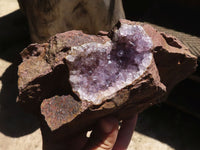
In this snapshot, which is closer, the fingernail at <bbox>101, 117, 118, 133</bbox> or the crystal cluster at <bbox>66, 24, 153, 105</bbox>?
the crystal cluster at <bbox>66, 24, 153, 105</bbox>

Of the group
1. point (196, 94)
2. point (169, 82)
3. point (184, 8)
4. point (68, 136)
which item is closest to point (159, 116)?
point (196, 94)

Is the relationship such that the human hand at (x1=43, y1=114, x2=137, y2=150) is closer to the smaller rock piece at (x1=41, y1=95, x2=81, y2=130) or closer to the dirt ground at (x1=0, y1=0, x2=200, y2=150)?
the smaller rock piece at (x1=41, y1=95, x2=81, y2=130)

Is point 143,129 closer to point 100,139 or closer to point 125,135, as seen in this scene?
point 125,135

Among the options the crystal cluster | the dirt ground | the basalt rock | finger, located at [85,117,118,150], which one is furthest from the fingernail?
the dirt ground

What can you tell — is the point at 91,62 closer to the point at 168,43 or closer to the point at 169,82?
the point at 168,43

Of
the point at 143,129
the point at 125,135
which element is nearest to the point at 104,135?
the point at 125,135

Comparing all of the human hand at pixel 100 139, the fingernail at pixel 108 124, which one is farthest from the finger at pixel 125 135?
the fingernail at pixel 108 124

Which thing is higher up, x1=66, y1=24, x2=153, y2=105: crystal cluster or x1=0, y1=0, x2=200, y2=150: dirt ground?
x1=66, y1=24, x2=153, y2=105: crystal cluster

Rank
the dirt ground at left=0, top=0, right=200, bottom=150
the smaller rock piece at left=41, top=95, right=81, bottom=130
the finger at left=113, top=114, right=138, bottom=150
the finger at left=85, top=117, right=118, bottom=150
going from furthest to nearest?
the dirt ground at left=0, top=0, right=200, bottom=150 < the finger at left=113, top=114, right=138, bottom=150 < the finger at left=85, top=117, right=118, bottom=150 < the smaller rock piece at left=41, top=95, right=81, bottom=130

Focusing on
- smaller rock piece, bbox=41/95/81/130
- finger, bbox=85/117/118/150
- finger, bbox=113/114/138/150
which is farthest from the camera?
finger, bbox=113/114/138/150
